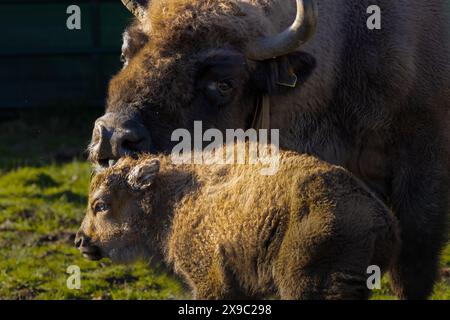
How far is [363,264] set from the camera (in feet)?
15.4

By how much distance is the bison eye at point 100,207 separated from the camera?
530 cm

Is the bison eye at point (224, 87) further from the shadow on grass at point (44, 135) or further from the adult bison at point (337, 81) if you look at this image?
the shadow on grass at point (44, 135)

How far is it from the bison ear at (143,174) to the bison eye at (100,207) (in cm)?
18

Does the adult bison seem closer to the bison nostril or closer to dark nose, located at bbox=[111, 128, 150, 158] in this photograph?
dark nose, located at bbox=[111, 128, 150, 158]

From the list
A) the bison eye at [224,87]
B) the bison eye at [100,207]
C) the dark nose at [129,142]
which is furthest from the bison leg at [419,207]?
the bison eye at [100,207]

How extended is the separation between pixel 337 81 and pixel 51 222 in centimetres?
332

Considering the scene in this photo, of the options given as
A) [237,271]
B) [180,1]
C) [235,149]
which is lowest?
[237,271]

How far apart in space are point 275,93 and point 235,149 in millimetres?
858

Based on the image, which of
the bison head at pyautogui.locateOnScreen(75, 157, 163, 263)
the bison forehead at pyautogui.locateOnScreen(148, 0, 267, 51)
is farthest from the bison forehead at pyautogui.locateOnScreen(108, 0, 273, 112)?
the bison head at pyautogui.locateOnScreen(75, 157, 163, 263)

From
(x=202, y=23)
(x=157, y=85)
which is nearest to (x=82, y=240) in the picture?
(x=157, y=85)

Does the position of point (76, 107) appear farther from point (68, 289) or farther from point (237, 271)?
point (237, 271)

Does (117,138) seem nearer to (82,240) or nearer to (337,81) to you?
(82,240)

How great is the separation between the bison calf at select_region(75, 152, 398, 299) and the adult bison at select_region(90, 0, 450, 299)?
0.68m

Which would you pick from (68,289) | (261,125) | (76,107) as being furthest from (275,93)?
(76,107)
